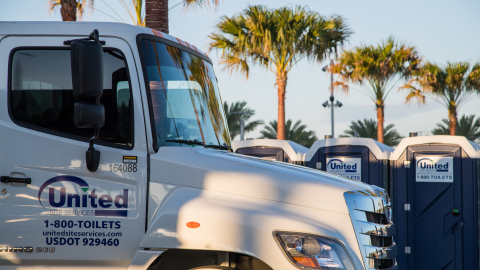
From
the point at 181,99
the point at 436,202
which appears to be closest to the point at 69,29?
the point at 181,99

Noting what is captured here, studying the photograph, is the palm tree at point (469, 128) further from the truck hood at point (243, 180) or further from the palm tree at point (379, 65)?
the truck hood at point (243, 180)

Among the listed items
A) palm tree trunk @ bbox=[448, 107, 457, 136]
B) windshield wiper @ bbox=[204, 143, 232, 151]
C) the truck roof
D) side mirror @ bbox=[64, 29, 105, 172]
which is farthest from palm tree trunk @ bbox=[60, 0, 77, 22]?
palm tree trunk @ bbox=[448, 107, 457, 136]

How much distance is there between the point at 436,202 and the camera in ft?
26.3

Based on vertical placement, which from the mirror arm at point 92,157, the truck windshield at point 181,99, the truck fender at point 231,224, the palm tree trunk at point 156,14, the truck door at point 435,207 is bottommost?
the truck door at point 435,207

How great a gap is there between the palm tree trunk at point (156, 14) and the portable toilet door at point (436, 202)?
4.68 meters

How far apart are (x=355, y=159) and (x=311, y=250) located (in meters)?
5.93

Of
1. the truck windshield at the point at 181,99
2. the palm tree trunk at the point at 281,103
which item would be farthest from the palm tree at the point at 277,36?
the truck windshield at the point at 181,99

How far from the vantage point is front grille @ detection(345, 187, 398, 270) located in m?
2.92

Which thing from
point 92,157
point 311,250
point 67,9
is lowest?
point 311,250

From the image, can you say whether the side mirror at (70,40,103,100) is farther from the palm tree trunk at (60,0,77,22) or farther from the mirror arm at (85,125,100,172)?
the palm tree trunk at (60,0,77,22)

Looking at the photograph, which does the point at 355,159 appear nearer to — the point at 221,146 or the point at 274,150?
the point at 274,150

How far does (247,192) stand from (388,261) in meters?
1.12

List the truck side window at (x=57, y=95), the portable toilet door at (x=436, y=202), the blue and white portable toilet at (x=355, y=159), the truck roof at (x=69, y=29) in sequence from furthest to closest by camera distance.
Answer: the blue and white portable toilet at (x=355, y=159) < the portable toilet door at (x=436, y=202) < the truck roof at (x=69, y=29) < the truck side window at (x=57, y=95)

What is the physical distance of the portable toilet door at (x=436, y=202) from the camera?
773cm
